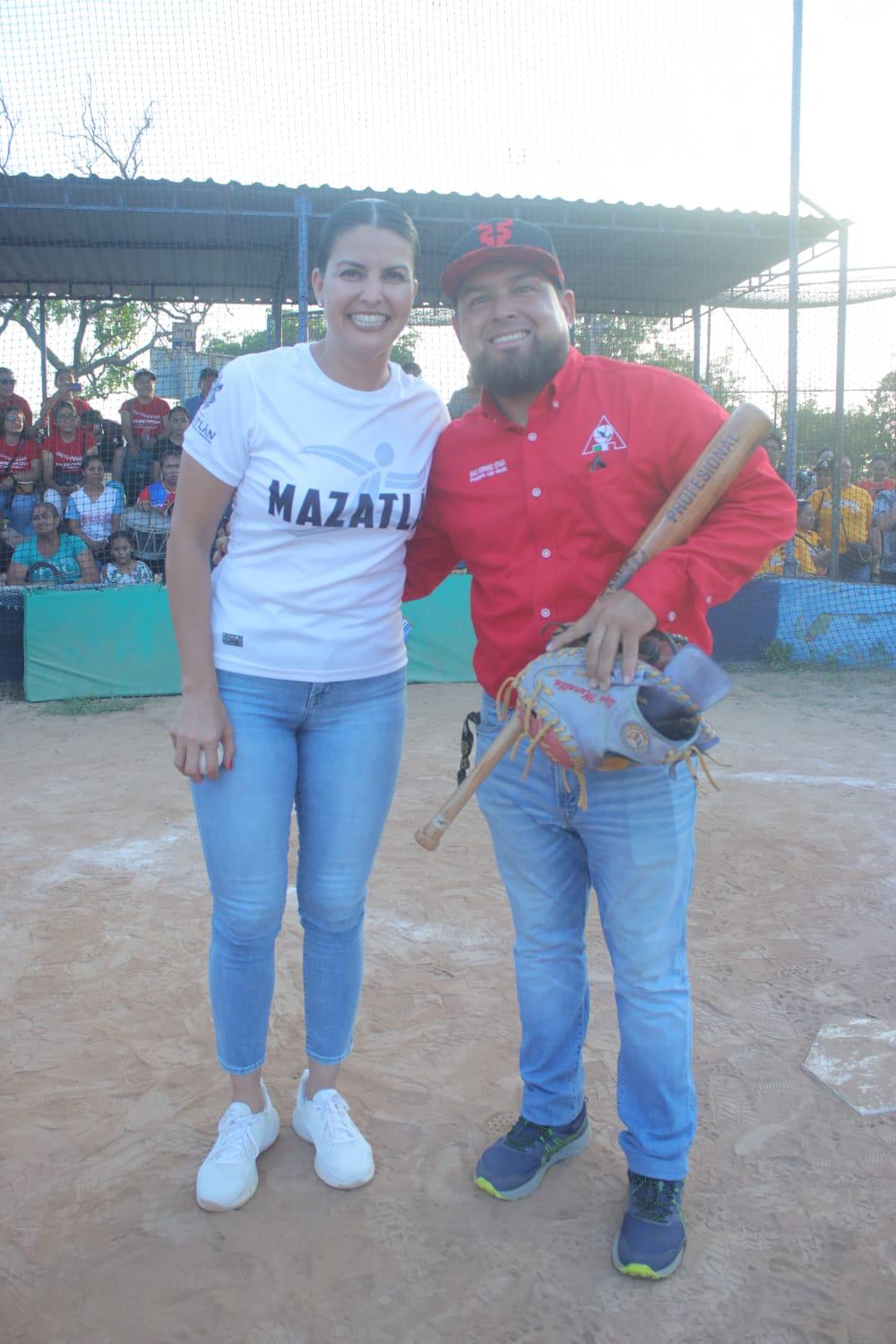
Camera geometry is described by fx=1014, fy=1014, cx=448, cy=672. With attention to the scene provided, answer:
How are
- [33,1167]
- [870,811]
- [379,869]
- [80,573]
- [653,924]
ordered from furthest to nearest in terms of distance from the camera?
[80,573]
[870,811]
[379,869]
[33,1167]
[653,924]

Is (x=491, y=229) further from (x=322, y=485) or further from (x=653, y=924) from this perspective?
(x=653, y=924)

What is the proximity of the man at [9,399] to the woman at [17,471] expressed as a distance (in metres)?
0.31

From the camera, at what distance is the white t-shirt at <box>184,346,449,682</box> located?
211 cm

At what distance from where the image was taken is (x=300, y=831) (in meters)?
2.36

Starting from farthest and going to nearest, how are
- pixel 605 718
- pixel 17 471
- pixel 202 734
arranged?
1. pixel 17 471
2. pixel 202 734
3. pixel 605 718

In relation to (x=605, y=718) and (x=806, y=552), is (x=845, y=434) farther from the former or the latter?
(x=605, y=718)

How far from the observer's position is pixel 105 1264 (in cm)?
209

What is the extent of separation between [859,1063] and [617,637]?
1.63 meters

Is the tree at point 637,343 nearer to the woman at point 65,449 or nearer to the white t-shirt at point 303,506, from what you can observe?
the woman at point 65,449

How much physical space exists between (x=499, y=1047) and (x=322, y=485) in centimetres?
171

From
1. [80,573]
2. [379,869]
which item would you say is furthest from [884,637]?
[80,573]

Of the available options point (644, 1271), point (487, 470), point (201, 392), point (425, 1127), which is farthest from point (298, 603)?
point (201, 392)

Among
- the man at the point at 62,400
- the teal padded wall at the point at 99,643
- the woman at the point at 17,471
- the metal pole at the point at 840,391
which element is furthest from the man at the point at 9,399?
the metal pole at the point at 840,391

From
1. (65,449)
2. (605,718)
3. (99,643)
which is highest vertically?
(65,449)
